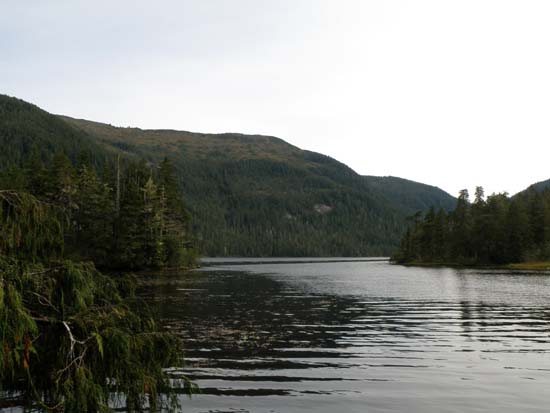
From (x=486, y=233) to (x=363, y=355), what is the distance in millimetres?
152727

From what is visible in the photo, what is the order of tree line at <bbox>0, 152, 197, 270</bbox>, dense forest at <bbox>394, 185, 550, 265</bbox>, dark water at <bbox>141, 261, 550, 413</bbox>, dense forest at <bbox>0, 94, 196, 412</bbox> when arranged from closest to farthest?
dense forest at <bbox>0, 94, 196, 412</bbox>, dark water at <bbox>141, 261, 550, 413</bbox>, tree line at <bbox>0, 152, 197, 270</bbox>, dense forest at <bbox>394, 185, 550, 265</bbox>

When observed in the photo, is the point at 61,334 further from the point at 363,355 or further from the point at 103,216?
the point at 103,216

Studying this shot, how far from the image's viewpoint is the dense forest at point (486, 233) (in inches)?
6176

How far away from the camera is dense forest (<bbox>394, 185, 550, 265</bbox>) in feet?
515

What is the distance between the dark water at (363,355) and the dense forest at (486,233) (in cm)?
11848

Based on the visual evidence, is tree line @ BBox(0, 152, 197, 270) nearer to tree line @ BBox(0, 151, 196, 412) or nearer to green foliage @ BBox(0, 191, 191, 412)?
tree line @ BBox(0, 151, 196, 412)

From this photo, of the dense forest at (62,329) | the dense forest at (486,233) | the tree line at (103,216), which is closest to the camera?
the dense forest at (62,329)

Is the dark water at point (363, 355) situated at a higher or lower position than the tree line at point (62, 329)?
lower

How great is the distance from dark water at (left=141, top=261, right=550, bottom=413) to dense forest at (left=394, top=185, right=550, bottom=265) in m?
118

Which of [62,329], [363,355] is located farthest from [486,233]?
[62,329]

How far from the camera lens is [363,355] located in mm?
24781

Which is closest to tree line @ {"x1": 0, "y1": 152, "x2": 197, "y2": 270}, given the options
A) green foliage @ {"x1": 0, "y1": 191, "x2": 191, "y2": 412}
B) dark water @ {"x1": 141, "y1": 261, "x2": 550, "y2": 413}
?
dark water @ {"x1": 141, "y1": 261, "x2": 550, "y2": 413}

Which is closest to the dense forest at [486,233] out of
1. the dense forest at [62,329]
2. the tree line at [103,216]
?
the tree line at [103,216]

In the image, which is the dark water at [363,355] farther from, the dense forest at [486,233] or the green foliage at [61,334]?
the dense forest at [486,233]
